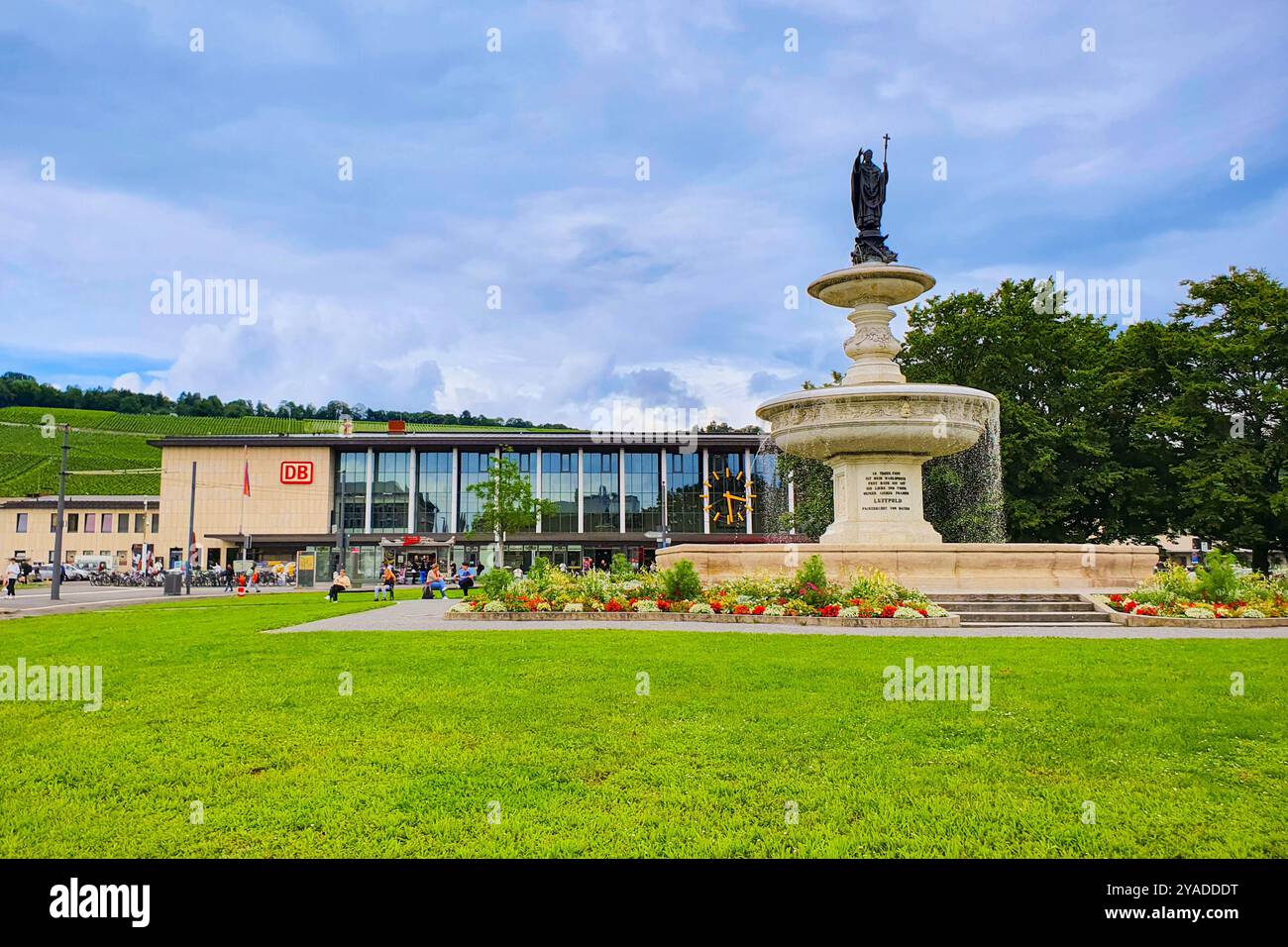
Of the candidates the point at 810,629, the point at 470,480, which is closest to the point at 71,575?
the point at 470,480

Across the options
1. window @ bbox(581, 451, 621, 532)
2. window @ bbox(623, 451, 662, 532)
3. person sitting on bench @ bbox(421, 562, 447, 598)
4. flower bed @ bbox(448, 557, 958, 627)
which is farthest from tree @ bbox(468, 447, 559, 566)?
flower bed @ bbox(448, 557, 958, 627)

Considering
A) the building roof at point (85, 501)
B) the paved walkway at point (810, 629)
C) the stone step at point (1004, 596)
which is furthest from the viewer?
the building roof at point (85, 501)

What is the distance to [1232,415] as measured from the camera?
116 feet

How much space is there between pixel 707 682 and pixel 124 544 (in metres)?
82.9

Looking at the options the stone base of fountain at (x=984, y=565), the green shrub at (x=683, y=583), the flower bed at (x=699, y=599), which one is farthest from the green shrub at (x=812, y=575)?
the green shrub at (x=683, y=583)

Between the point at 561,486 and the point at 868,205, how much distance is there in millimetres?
54913

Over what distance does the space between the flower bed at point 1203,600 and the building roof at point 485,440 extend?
181 ft

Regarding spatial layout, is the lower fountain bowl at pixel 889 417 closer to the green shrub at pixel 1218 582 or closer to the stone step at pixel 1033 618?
the stone step at pixel 1033 618

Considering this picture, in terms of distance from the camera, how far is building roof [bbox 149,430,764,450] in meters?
72.8

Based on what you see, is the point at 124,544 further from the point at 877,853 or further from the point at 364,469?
the point at 877,853

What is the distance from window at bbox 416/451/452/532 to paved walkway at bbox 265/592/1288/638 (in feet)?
186

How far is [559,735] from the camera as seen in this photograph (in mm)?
6910

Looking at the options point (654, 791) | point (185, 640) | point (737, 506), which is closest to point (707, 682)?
point (654, 791)

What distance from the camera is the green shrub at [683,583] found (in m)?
18.7
